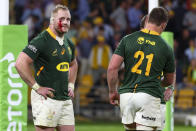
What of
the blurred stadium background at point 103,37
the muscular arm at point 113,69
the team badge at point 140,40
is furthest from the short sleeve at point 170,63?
the blurred stadium background at point 103,37

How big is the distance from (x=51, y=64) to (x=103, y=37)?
41.4ft

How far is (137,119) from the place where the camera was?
7.68 meters

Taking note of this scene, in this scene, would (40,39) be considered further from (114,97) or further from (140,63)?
(140,63)

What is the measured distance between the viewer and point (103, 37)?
2073 centimetres

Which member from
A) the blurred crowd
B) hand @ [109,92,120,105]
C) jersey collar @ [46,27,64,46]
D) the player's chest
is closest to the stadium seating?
the blurred crowd

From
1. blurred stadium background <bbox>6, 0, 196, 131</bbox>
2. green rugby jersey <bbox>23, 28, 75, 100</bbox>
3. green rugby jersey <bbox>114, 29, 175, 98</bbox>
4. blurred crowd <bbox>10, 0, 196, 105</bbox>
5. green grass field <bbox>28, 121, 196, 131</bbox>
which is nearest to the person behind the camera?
green rugby jersey <bbox>114, 29, 175, 98</bbox>

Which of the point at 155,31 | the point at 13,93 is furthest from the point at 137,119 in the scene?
the point at 13,93

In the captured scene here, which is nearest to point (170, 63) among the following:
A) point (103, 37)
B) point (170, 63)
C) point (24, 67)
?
point (170, 63)

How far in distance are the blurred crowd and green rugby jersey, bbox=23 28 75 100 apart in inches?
456

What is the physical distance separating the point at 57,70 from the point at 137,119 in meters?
1.31

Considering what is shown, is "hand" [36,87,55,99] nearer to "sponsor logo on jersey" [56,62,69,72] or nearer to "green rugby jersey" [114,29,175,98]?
"sponsor logo on jersey" [56,62,69,72]

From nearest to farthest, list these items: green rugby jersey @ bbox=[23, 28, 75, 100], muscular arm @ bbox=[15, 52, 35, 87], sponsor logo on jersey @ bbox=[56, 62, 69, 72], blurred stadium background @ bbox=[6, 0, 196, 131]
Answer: muscular arm @ bbox=[15, 52, 35, 87], green rugby jersey @ bbox=[23, 28, 75, 100], sponsor logo on jersey @ bbox=[56, 62, 69, 72], blurred stadium background @ bbox=[6, 0, 196, 131]

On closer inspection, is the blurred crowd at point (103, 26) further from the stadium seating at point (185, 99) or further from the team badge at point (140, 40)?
the team badge at point (140, 40)

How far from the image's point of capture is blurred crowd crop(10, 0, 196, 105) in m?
20.5
